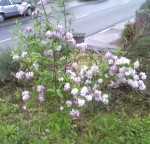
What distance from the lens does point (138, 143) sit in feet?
11.3

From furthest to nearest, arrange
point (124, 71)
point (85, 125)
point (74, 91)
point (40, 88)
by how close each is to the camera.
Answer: point (85, 125) → point (124, 71) → point (40, 88) → point (74, 91)

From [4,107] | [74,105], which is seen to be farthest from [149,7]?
[74,105]

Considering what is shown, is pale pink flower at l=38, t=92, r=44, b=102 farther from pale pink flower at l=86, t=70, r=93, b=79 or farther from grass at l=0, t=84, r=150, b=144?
pale pink flower at l=86, t=70, r=93, b=79

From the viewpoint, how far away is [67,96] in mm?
2752

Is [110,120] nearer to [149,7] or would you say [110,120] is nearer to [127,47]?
[127,47]

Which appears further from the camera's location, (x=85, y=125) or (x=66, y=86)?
(x=85, y=125)

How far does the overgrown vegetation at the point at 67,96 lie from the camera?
2.77 metres

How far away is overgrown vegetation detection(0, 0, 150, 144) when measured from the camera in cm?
277

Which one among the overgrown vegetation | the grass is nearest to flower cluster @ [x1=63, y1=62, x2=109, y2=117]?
the overgrown vegetation

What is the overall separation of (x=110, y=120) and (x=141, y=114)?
0.72m

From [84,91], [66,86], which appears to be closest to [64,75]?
[66,86]

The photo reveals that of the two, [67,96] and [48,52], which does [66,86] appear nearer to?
[67,96]

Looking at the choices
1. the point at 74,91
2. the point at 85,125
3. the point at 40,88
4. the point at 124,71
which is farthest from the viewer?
the point at 85,125

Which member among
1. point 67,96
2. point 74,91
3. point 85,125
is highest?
point 74,91
